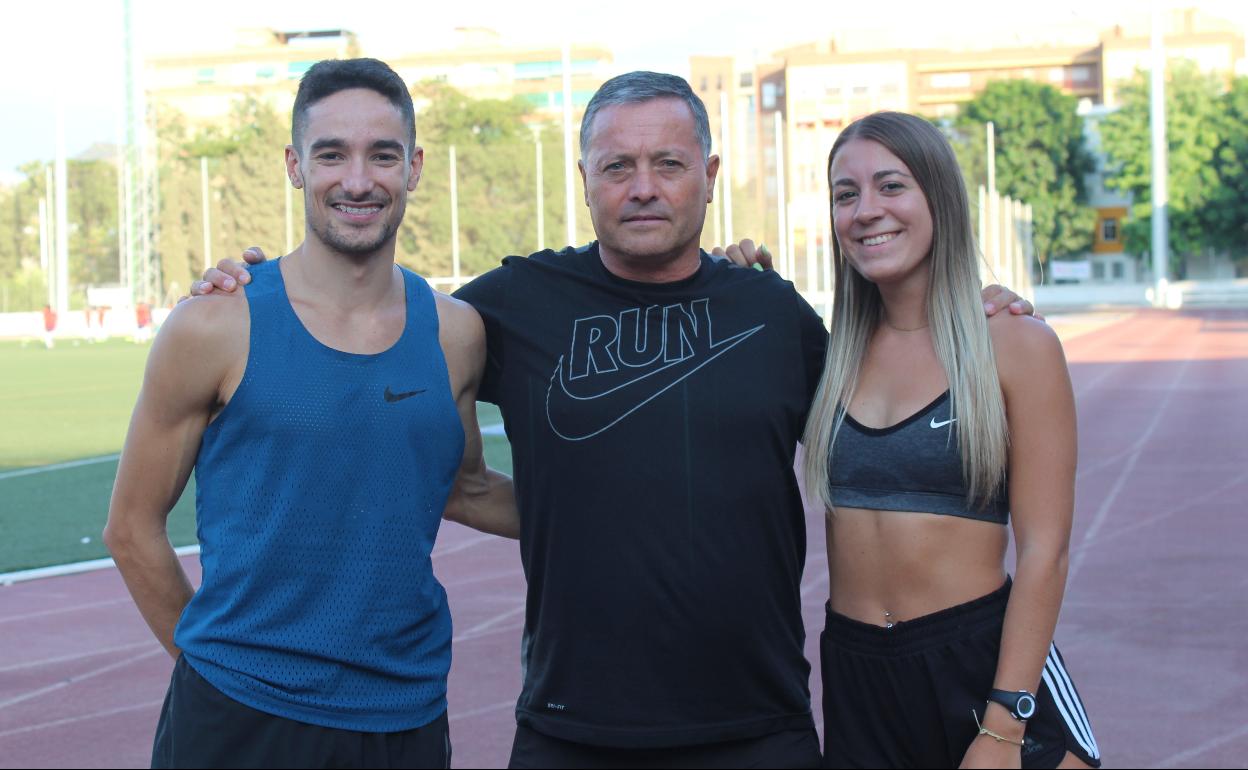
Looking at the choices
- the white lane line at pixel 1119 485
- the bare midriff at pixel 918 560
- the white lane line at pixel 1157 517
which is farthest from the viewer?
the white lane line at pixel 1157 517

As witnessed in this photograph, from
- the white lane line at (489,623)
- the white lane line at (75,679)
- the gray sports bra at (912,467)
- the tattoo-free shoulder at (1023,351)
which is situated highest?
the tattoo-free shoulder at (1023,351)

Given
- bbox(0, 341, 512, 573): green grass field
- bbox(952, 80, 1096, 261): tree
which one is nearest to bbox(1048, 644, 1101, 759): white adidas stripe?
bbox(0, 341, 512, 573): green grass field

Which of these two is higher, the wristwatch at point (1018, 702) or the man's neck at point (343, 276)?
the man's neck at point (343, 276)

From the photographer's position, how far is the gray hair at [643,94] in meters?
3.13

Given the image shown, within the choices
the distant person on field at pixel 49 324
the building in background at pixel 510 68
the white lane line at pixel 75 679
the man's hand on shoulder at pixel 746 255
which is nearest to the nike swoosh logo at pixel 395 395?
the man's hand on shoulder at pixel 746 255

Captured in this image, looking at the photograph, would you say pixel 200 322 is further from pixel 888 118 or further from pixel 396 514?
pixel 888 118

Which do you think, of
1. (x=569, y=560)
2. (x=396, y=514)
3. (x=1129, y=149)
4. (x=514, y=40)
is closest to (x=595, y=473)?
(x=569, y=560)

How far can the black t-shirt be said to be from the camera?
2.91 meters

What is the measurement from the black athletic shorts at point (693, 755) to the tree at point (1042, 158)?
69988 mm

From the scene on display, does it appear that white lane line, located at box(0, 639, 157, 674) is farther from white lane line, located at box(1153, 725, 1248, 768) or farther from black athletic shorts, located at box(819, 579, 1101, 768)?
black athletic shorts, located at box(819, 579, 1101, 768)

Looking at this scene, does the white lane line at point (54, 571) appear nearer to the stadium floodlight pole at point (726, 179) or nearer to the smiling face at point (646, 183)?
the smiling face at point (646, 183)

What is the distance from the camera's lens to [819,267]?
5231 cm

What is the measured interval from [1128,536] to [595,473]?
23.5ft

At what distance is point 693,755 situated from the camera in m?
2.91
